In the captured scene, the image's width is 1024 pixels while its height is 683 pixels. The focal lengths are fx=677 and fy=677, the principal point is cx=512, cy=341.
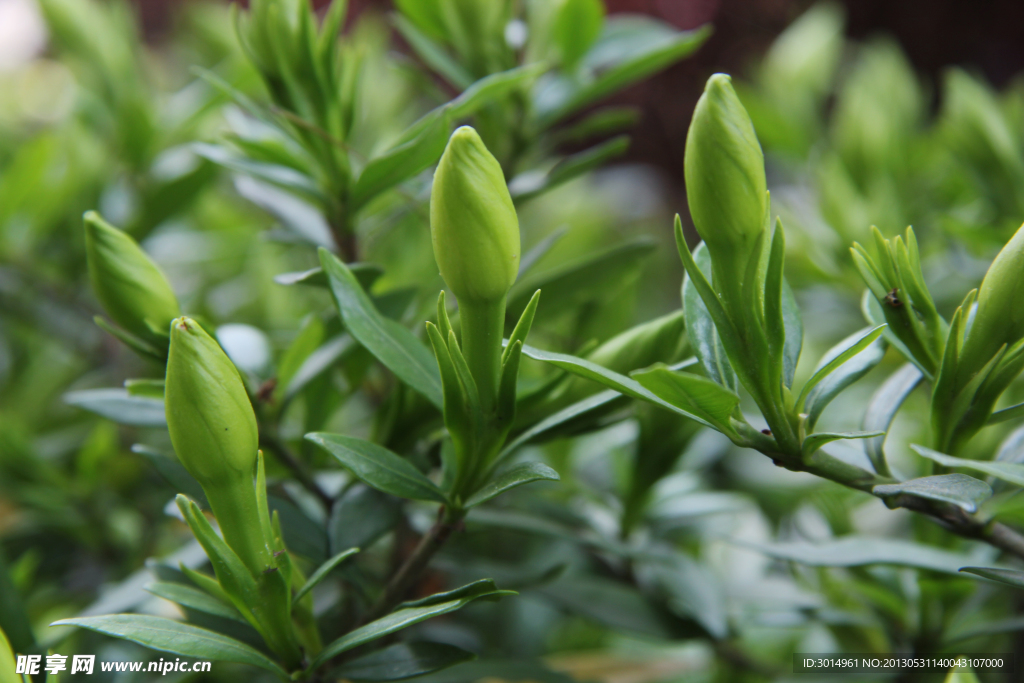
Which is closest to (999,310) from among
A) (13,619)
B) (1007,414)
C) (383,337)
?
(1007,414)

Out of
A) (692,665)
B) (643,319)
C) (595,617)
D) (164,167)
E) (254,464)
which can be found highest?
(164,167)

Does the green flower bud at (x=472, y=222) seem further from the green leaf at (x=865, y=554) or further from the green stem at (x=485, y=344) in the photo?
the green leaf at (x=865, y=554)

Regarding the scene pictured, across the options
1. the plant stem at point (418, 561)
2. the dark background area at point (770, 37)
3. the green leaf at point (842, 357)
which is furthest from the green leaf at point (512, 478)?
the dark background area at point (770, 37)

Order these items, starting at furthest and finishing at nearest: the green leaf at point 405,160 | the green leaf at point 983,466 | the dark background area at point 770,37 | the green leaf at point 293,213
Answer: the dark background area at point 770,37 → the green leaf at point 293,213 → the green leaf at point 405,160 → the green leaf at point 983,466

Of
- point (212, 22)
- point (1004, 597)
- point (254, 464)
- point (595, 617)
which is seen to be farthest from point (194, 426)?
point (212, 22)

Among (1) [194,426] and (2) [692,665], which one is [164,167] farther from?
(2) [692,665]

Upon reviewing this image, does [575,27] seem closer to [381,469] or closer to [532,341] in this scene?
[532,341]

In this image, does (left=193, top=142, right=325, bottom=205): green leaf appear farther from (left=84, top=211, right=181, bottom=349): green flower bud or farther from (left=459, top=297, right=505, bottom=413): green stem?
(left=459, top=297, right=505, bottom=413): green stem
